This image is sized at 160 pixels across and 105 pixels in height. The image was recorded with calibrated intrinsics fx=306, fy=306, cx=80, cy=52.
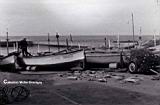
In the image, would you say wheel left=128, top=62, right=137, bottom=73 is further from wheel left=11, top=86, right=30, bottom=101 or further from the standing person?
wheel left=11, top=86, right=30, bottom=101

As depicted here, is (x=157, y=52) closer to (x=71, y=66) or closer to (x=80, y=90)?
(x=71, y=66)

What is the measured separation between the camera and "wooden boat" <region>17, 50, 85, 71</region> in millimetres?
26577

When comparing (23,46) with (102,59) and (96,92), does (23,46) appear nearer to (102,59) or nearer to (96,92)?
(102,59)

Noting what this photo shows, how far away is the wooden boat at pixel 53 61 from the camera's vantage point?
26.6 meters

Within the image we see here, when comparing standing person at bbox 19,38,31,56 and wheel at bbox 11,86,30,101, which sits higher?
A: standing person at bbox 19,38,31,56

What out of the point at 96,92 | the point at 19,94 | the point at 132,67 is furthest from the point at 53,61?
the point at 19,94

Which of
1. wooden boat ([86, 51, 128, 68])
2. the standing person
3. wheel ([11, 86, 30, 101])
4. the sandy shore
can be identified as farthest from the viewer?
the standing person

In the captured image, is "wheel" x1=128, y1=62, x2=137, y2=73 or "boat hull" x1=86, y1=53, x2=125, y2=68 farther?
"boat hull" x1=86, y1=53, x2=125, y2=68

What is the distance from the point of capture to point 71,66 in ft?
88.7

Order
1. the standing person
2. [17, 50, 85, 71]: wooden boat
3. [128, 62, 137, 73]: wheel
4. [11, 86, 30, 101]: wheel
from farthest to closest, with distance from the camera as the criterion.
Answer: the standing person → [17, 50, 85, 71]: wooden boat → [128, 62, 137, 73]: wheel → [11, 86, 30, 101]: wheel

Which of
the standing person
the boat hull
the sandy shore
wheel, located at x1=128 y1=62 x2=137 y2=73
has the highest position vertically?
the standing person

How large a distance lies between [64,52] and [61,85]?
10.1m

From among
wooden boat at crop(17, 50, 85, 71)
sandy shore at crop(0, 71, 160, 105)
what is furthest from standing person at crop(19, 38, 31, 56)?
sandy shore at crop(0, 71, 160, 105)

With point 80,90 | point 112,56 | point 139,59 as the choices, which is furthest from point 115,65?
point 80,90
